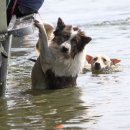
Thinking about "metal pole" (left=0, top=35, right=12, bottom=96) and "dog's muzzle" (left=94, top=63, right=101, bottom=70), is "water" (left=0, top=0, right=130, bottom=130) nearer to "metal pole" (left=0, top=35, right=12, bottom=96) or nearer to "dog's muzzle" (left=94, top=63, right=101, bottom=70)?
"metal pole" (left=0, top=35, right=12, bottom=96)

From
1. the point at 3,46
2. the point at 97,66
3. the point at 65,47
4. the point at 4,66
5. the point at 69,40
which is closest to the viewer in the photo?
the point at 3,46

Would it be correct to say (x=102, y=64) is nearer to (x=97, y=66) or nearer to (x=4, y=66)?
(x=97, y=66)

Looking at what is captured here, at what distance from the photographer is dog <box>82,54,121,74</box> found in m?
10.5

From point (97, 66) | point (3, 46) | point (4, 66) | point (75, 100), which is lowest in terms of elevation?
point (75, 100)

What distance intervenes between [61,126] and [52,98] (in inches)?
75.0

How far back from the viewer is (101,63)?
1069 cm

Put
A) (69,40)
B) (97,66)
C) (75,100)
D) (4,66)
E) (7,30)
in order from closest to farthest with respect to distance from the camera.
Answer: (7,30) < (4,66) < (75,100) < (69,40) < (97,66)

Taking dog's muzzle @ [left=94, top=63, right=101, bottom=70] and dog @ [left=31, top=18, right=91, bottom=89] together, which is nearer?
dog @ [left=31, top=18, right=91, bottom=89]

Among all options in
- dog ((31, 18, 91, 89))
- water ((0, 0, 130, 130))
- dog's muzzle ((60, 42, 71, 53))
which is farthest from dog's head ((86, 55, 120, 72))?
dog's muzzle ((60, 42, 71, 53))

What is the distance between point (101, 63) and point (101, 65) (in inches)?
2.9

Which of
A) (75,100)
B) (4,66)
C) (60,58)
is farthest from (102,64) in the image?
(4,66)

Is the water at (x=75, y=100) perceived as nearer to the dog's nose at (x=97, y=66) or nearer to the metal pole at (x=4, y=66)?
the metal pole at (x=4, y=66)

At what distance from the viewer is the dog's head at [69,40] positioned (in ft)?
28.1

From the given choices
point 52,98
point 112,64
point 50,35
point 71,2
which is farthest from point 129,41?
point 71,2
